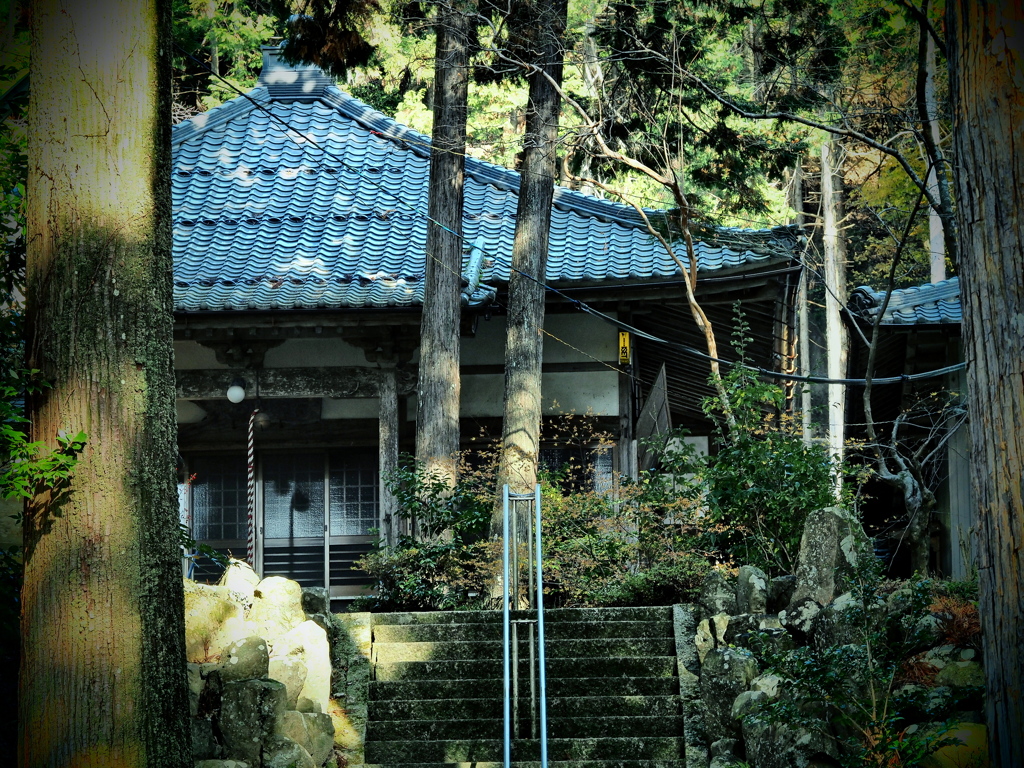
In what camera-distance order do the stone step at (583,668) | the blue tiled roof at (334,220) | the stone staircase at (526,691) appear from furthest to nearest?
the blue tiled roof at (334,220) < the stone step at (583,668) < the stone staircase at (526,691)

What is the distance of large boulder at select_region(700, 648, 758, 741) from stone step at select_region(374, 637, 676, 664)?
939 millimetres

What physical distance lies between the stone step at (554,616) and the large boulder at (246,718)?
1902 mm

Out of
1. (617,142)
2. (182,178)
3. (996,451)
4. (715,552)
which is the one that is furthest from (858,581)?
(182,178)

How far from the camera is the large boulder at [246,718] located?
18.8 feet

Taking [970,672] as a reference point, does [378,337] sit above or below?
above

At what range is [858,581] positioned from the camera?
18.4 ft

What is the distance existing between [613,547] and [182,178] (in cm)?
886

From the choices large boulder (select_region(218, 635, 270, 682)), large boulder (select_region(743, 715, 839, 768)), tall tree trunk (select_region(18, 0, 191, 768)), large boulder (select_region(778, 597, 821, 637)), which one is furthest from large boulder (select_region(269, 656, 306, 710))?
large boulder (select_region(778, 597, 821, 637))

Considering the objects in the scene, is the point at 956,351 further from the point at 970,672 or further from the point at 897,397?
the point at 970,672

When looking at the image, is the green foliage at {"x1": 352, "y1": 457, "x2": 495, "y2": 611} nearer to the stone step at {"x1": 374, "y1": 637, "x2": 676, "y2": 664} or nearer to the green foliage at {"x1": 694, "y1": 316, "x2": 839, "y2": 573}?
the stone step at {"x1": 374, "y1": 637, "x2": 676, "y2": 664}

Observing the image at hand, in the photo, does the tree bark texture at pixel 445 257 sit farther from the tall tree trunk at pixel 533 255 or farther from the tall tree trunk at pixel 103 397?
the tall tree trunk at pixel 103 397

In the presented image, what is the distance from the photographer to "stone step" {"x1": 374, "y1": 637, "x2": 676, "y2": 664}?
24.3 ft

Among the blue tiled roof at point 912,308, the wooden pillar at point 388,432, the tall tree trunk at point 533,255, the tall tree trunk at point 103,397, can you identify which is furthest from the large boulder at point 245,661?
the blue tiled roof at point 912,308

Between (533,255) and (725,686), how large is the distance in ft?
16.8
